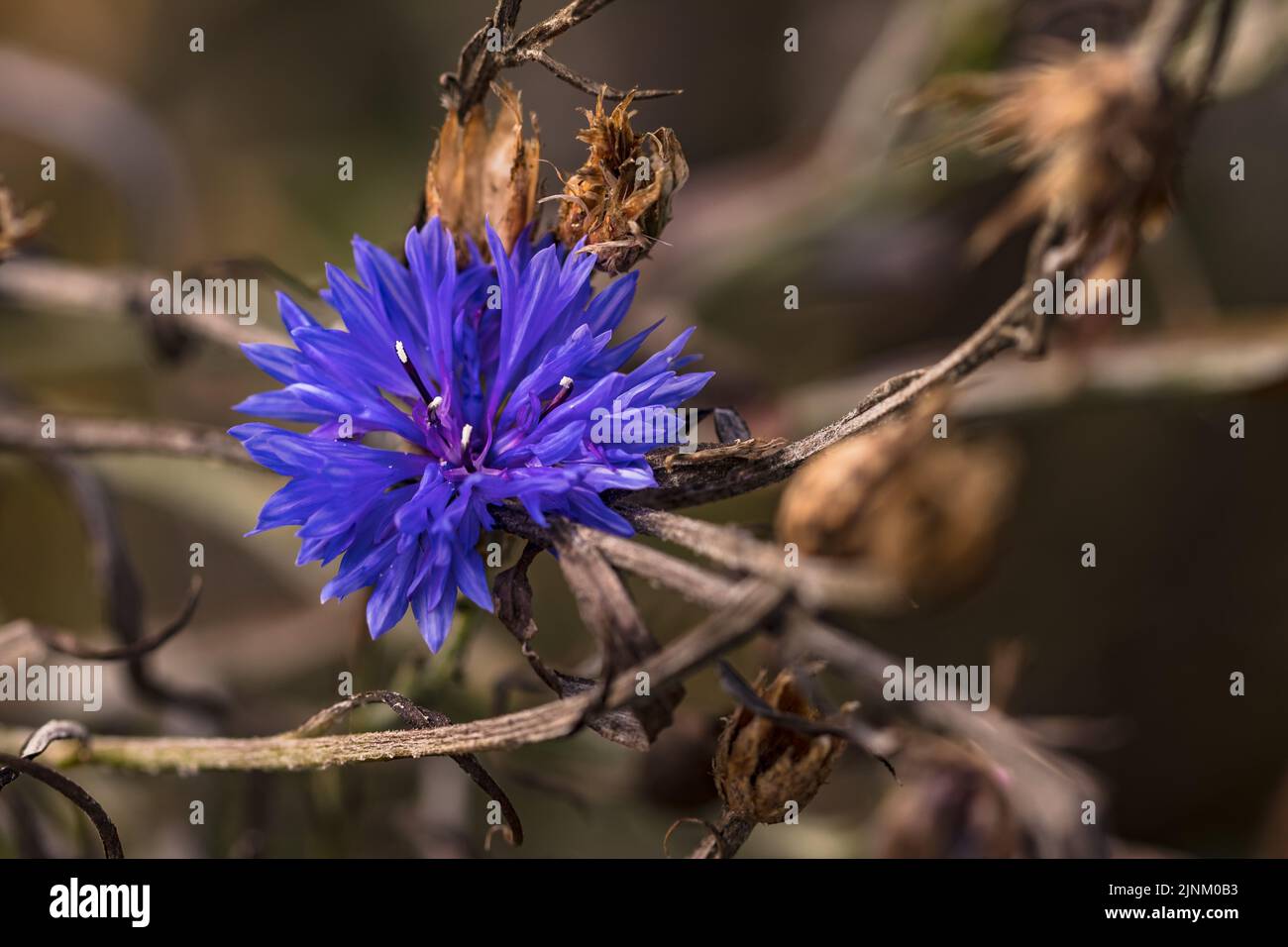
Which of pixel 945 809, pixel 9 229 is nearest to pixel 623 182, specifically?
pixel 9 229

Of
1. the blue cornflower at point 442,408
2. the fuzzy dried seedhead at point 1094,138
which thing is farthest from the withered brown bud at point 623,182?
the fuzzy dried seedhead at point 1094,138

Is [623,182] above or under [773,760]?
above

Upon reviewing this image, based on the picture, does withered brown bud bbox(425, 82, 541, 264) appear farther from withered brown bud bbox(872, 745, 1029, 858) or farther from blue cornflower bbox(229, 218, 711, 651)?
withered brown bud bbox(872, 745, 1029, 858)

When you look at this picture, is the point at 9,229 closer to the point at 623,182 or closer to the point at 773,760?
the point at 623,182

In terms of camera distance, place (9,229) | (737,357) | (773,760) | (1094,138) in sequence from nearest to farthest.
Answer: (773,760), (9,229), (1094,138), (737,357)

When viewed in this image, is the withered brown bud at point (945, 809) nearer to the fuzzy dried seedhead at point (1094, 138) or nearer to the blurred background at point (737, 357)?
the blurred background at point (737, 357)

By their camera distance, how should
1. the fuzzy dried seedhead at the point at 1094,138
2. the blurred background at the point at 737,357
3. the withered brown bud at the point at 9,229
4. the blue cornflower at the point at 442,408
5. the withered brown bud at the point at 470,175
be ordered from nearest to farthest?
the blue cornflower at the point at 442,408 < the withered brown bud at the point at 470,175 < the withered brown bud at the point at 9,229 < the fuzzy dried seedhead at the point at 1094,138 < the blurred background at the point at 737,357
